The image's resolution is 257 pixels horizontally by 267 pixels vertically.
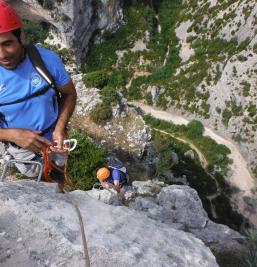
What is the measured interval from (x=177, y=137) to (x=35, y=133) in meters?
37.3

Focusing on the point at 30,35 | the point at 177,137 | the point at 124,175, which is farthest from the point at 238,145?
the point at 124,175

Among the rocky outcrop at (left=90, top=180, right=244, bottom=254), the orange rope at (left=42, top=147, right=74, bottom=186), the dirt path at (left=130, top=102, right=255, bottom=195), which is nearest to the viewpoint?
the orange rope at (left=42, top=147, right=74, bottom=186)

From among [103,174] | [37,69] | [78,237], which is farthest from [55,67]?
[103,174]

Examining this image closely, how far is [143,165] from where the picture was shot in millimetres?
23344

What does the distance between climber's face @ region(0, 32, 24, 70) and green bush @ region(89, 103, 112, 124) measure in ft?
60.3

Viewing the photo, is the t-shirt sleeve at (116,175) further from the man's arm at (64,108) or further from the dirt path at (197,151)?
the dirt path at (197,151)

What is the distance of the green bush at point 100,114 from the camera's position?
943 inches

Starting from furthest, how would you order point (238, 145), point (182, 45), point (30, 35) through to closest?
1. point (182, 45)
2. point (30, 35)
3. point (238, 145)

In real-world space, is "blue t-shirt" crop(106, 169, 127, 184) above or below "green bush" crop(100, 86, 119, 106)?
below

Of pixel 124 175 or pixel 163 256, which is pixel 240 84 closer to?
pixel 124 175

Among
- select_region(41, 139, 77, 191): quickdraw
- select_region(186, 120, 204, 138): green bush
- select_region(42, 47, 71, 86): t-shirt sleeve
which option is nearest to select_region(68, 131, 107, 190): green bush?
select_region(41, 139, 77, 191): quickdraw

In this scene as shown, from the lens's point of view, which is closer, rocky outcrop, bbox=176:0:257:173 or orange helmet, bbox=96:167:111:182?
orange helmet, bbox=96:167:111:182

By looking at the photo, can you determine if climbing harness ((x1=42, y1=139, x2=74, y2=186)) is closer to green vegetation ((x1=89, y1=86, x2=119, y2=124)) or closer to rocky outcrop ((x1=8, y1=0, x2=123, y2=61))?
green vegetation ((x1=89, y1=86, x2=119, y2=124))

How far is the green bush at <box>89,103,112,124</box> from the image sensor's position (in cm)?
2395
